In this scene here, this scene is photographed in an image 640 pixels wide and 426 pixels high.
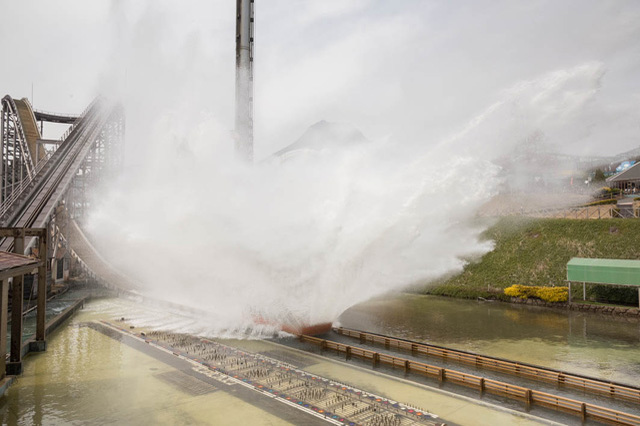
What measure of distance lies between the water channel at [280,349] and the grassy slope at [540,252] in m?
6.76

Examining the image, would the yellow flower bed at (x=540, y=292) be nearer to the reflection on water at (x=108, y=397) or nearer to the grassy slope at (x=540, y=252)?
the grassy slope at (x=540, y=252)

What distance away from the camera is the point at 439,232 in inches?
1284

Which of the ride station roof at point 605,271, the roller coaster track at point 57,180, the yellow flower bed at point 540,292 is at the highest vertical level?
the roller coaster track at point 57,180

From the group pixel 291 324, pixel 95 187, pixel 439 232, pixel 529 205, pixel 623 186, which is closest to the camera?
pixel 291 324

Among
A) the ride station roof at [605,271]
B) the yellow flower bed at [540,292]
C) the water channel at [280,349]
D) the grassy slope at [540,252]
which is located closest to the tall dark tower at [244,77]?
the water channel at [280,349]

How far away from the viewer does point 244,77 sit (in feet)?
124

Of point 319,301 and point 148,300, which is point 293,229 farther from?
point 148,300

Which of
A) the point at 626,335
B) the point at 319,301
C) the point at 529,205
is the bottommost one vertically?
the point at 626,335

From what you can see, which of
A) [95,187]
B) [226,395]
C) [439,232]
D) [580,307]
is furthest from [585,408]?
[95,187]

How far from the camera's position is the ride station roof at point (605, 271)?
1218 inches

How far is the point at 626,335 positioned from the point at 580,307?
817 cm

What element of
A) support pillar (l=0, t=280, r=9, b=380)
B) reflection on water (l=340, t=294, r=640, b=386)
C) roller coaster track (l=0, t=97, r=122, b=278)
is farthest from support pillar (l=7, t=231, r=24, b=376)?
reflection on water (l=340, t=294, r=640, b=386)

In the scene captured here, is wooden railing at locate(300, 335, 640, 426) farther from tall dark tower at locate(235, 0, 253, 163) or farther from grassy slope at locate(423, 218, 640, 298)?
grassy slope at locate(423, 218, 640, 298)

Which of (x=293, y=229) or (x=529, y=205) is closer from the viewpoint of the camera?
(x=293, y=229)
